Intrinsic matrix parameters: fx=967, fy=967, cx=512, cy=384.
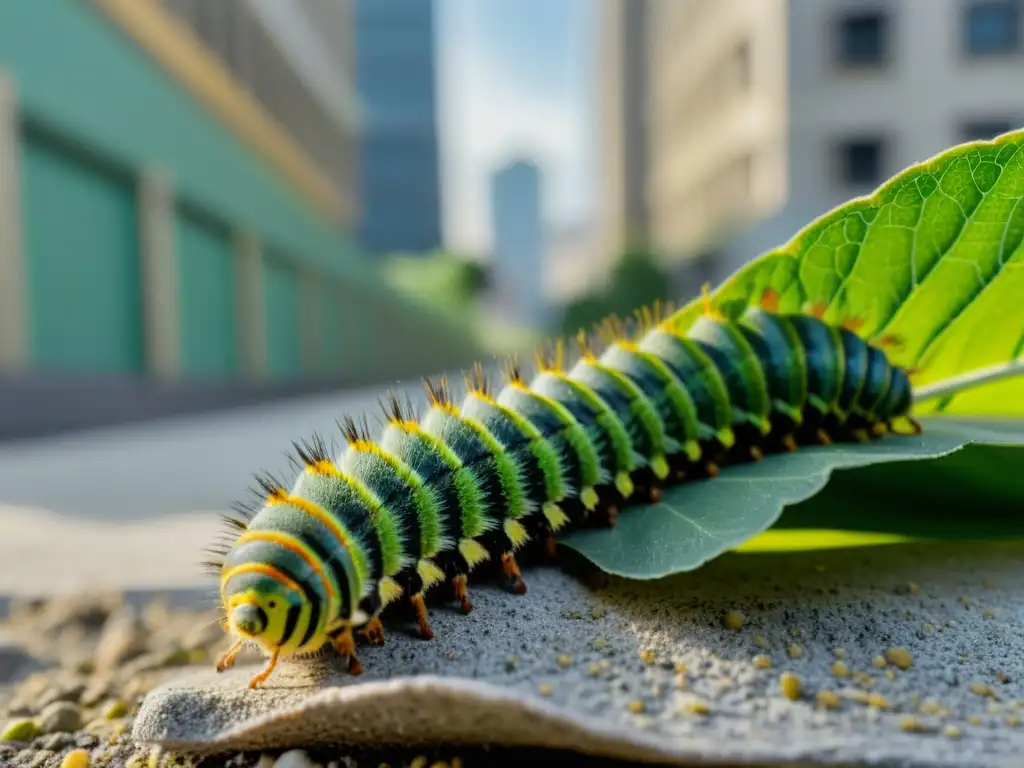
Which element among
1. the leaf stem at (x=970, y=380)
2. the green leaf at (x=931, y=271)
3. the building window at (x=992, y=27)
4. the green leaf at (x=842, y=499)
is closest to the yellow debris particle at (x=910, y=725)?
the green leaf at (x=842, y=499)

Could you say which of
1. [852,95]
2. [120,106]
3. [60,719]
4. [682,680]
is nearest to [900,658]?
[682,680]

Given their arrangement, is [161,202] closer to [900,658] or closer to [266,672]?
[266,672]

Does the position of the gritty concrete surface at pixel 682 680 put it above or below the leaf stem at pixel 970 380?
below

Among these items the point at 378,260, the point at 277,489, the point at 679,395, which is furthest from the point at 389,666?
the point at 378,260

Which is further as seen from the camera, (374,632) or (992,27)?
(992,27)

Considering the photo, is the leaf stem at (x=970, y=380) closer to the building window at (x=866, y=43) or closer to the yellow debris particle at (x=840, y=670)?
the yellow debris particle at (x=840, y=670)

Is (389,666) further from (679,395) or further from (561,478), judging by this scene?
(679,395)
